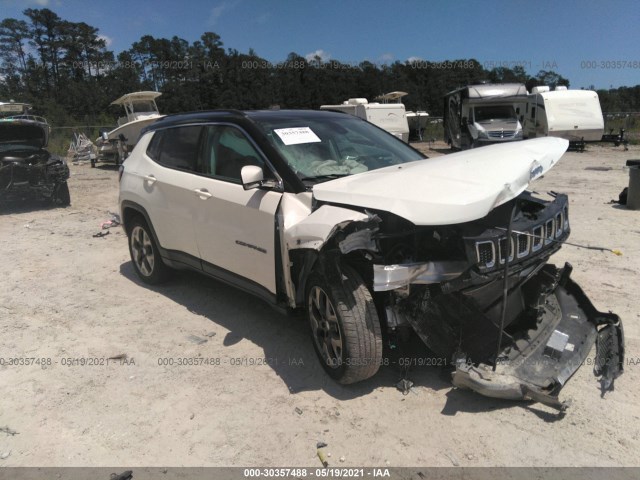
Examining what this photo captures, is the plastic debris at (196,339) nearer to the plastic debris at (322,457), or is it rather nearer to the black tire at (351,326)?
the black tire at (351,326)

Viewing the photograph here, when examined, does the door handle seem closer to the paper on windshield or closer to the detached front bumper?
the paper on windshield

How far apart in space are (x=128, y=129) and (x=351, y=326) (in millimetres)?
18294

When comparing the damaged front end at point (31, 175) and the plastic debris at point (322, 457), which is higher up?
the damaged front end at point (31, 175)

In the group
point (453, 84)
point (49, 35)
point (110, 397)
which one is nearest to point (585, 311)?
point (110, 397)

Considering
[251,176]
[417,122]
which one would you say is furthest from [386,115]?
[251,176]

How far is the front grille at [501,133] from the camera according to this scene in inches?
766

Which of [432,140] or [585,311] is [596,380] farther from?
[432,140]

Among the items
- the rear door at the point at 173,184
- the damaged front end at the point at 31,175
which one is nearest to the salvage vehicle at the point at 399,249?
the rear door at the point at 173,184

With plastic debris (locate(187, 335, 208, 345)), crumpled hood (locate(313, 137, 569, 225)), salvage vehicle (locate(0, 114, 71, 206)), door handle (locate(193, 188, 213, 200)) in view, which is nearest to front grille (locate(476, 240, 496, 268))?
crumpled hood (locate(313, 137, 569, 225))

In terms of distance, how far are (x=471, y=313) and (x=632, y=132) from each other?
3164 centimetres

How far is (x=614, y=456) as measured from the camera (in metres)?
2.54

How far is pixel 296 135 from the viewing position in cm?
389

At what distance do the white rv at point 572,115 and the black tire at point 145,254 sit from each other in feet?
63.8

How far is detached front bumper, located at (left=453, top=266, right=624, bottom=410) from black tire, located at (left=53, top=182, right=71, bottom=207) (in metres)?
10.4
